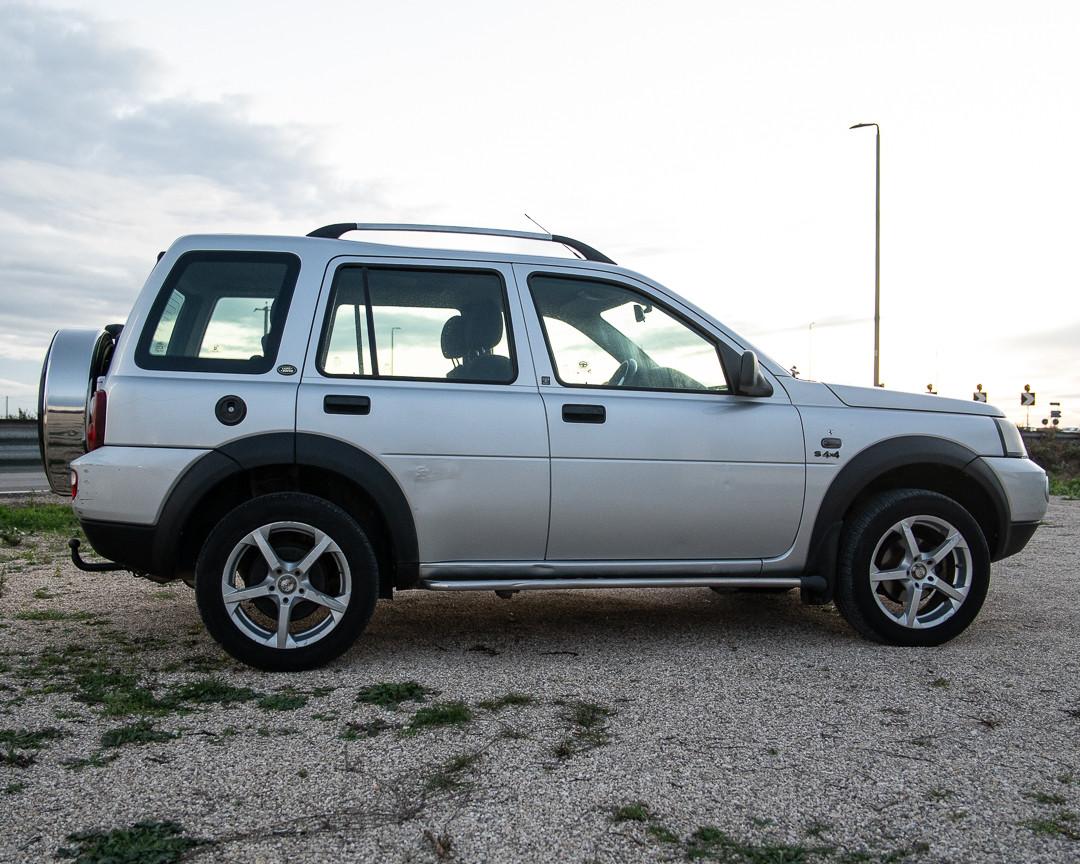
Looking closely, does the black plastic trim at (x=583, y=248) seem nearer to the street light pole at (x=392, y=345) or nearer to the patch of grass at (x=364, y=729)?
the street light pole at (x=392, y=345)

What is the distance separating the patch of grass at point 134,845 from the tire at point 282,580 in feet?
5.29

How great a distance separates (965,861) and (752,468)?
237 centimetres

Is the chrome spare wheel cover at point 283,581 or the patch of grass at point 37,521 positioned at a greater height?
the chrome spare wheel cover at point 283,581

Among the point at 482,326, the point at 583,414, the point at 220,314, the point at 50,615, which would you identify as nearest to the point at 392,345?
the point at 482,326

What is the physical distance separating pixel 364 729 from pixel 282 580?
3.32ft

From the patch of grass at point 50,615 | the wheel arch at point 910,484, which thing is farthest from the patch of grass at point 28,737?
the wheel arch at point 910,484

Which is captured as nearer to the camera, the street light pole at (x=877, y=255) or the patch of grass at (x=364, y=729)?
the patch of grass at (x=364, y=729)

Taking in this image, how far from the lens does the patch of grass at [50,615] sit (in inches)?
212

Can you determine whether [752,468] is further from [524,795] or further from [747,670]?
[524,795]

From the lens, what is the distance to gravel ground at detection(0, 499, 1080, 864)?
2615 mm

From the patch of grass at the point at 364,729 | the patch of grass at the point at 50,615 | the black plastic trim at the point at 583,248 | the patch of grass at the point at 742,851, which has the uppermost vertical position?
the black plastic trim at the point at 583,248

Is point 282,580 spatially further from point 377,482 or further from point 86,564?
point 86,564

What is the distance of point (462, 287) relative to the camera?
471cm

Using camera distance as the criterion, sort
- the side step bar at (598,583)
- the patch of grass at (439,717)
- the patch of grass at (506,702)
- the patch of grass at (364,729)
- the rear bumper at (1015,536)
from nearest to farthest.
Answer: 1. the patch of grass at (364,729)
2. the patch of grass at (439,717)
3. the patch of grass at (506,702)
4. the side step bar at (598,583)
5. the rear bumper at (1015,536)
